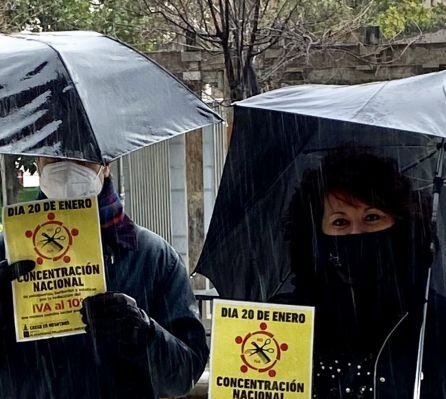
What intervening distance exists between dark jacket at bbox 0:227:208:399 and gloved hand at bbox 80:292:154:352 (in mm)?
68

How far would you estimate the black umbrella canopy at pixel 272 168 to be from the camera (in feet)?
10.4

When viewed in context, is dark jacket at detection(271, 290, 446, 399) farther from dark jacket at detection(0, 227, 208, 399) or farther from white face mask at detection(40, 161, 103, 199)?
white face mask at detection(40, 161, 103, 199)

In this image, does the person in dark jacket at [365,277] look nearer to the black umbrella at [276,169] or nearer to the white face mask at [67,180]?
the black umbrella at [276,169]

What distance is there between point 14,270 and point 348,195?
43.0 inches

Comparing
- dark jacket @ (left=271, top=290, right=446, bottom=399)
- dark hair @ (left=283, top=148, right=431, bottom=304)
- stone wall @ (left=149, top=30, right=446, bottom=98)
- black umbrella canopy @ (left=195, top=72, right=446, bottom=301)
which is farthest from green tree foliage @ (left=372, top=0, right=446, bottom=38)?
dark jacket @ (left=271, top=290, right=446, bottom=399)

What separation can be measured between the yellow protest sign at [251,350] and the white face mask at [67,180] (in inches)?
21.4

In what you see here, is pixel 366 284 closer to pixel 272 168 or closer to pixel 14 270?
pixel 272 168

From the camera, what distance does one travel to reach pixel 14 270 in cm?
276

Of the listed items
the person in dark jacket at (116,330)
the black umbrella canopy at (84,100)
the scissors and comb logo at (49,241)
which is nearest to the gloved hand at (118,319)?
the person in dark jacket at (116,330)

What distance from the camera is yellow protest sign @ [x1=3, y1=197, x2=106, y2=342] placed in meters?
2.78

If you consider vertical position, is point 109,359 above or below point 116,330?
below

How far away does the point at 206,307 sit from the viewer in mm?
7668

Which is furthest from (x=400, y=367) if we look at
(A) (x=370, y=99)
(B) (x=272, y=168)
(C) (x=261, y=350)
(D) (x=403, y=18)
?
(D) (x=403, y=18)

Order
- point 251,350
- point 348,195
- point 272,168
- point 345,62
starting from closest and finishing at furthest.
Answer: point 251,350, point 348,195, point 272,168, point 345,62
